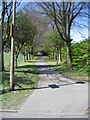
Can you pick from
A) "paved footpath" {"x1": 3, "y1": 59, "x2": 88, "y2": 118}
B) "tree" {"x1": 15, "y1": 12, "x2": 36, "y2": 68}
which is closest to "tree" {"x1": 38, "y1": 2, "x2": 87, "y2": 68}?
"tree" {"x1": 15, "y1": 12, "x2": 36, "y2": 68}

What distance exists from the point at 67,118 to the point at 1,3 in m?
19.1

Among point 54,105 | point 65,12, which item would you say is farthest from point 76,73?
point 54,105

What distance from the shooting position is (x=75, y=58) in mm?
31094

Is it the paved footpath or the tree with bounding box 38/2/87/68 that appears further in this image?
the tree with bounding box 38/2/87/68

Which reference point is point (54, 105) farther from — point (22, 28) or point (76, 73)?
point (22, 28)

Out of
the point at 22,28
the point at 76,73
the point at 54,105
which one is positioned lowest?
the point at 54,105

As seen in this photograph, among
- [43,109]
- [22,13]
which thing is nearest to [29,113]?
[43,109]

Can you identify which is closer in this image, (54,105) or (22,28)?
(54,105)

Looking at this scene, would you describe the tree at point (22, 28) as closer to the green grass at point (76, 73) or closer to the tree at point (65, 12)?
the tree at point (65, 12)

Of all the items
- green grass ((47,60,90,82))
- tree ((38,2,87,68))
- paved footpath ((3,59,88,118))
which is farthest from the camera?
tree ((38,2,87,68))

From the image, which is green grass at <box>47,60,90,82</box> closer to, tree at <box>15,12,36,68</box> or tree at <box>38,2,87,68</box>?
tree at <box>38,2,87,68</box>

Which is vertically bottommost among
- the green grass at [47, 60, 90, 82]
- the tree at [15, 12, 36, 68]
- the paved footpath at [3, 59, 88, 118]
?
the paved footpath at [3, 59, 88, 118]

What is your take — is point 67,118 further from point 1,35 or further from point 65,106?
point 1,35

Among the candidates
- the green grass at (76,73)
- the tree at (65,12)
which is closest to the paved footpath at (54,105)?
the green grass at (76,73)
